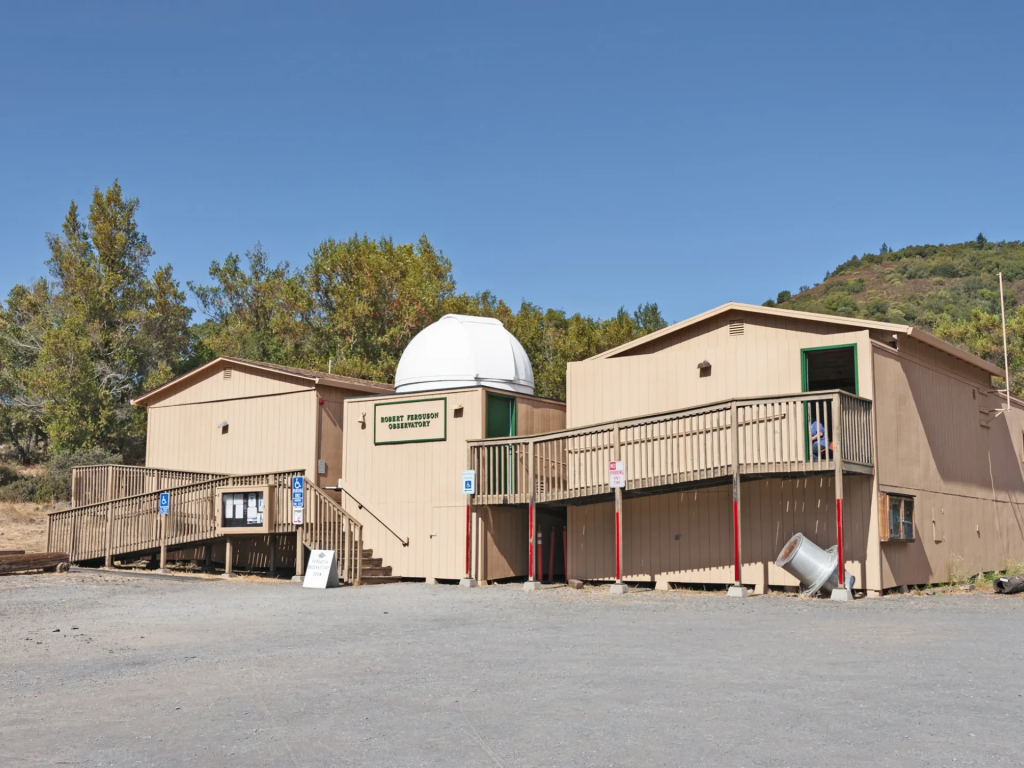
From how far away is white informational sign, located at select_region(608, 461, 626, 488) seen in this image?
18.8 metres

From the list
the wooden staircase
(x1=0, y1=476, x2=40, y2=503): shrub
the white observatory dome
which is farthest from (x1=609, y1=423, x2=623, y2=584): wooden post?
(x1=0, y1=476, x2=40, y2=503): shrub

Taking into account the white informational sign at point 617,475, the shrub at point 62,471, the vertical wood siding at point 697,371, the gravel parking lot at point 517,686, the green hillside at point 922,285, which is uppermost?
the green hillside at point 922,285

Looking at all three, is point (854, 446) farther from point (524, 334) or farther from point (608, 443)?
point (524, 334)

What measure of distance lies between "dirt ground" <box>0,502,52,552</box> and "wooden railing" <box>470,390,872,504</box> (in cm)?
1499

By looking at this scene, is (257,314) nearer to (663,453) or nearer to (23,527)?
(23,527)

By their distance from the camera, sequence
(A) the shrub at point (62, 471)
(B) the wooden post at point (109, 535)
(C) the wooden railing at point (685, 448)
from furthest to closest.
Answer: (A) the shrub at point (62, 471) < (B) the wooden post at point (109, 535) < (C) the wooden railing at point (685, 448)

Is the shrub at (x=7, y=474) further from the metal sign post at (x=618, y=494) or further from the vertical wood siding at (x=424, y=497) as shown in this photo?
the metal sign post at (x=618, y=494)

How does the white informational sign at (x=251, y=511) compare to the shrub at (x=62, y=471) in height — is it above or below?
below

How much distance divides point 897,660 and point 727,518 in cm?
932

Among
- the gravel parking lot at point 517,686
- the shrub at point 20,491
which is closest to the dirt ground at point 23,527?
the shrub at point 20,491

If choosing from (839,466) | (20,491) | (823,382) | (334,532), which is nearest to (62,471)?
(20,491)

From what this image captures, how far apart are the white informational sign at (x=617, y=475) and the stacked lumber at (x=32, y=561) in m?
12.3

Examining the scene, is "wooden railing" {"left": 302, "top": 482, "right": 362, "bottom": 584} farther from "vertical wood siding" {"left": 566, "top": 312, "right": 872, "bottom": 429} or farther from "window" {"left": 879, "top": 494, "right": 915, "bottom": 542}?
"window" {"left": 879, "top": 494, "right": 915, "bottom": 542}

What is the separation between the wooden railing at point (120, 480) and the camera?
2552cm
